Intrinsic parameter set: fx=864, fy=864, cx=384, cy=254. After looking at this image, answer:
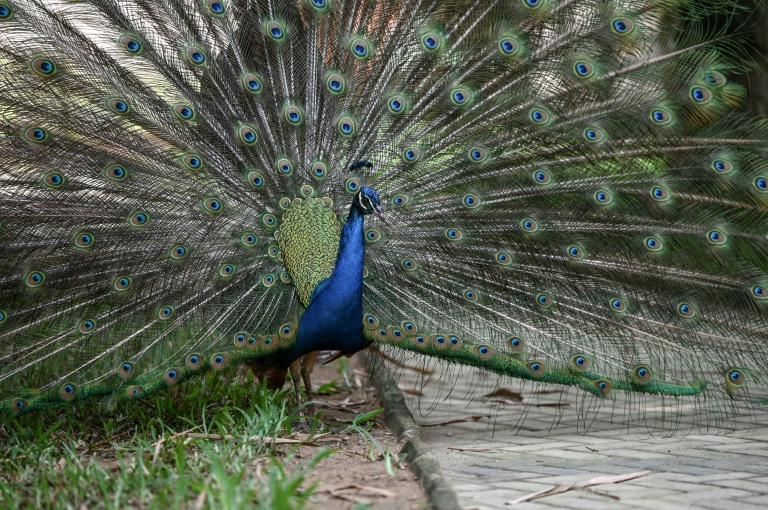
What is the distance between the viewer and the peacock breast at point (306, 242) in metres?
4.43


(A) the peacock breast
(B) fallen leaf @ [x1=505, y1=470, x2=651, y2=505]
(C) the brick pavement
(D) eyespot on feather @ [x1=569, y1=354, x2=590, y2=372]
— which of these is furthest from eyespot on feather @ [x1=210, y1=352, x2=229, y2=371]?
(D) eyespot on feather @ [x1=569, y1=354, x2=590, y2=372]

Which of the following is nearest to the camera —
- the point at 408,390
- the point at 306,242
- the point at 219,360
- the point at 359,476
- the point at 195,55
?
the point at 359,476

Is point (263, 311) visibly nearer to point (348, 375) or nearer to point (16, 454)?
point (16, 454)

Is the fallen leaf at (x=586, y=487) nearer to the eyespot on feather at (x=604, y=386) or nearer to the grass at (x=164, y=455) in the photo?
the eyespot on feather at (x=604, y=386)

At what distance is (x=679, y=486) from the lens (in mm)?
3535

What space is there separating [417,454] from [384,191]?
143cm

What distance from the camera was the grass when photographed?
3006 millimetres

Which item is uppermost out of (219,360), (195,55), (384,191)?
(195,55)

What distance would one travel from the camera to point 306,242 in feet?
14.7

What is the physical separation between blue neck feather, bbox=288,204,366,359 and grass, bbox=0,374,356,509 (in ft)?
1.46

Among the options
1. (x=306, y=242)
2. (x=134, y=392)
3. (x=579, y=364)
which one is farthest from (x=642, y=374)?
(x=134, y=392)

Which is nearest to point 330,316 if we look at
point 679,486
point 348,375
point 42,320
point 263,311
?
point 263,311

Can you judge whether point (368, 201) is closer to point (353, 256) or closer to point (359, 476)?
point (353, 256)

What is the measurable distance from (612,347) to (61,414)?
9.62ft
